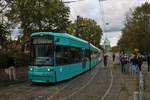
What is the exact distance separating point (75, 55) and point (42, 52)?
18.9 feet

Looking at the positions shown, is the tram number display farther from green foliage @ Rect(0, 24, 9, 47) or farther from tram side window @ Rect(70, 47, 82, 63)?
green foliage @ Rect(0, 24, 9, 47)

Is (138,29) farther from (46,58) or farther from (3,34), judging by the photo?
(46,58)

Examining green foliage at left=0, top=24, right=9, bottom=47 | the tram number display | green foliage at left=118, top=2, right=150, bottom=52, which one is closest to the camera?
the tram number display

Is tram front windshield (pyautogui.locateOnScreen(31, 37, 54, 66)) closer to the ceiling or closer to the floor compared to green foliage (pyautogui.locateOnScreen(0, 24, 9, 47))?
closer to the floor

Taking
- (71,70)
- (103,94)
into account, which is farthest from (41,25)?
(103,94)

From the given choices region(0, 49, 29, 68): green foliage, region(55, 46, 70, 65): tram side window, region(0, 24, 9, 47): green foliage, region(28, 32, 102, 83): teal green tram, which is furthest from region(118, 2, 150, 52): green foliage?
region(28, 32, 102, 83): teal green tram

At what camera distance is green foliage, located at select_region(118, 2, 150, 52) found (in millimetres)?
82188

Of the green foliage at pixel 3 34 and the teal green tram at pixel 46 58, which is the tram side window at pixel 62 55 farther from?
the green foliage at pixel 3 34

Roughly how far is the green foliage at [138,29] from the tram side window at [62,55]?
55.8 metres

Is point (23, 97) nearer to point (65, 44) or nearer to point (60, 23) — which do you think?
point (65, 44)

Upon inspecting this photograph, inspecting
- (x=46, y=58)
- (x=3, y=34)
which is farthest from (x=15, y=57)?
(x=46, y=58)

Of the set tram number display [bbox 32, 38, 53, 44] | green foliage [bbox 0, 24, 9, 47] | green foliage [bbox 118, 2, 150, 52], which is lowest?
tram number display [bbox 32, 38, 53, 44]

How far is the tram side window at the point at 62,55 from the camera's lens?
23.0 m

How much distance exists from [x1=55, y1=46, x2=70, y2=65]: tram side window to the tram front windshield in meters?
0.47
